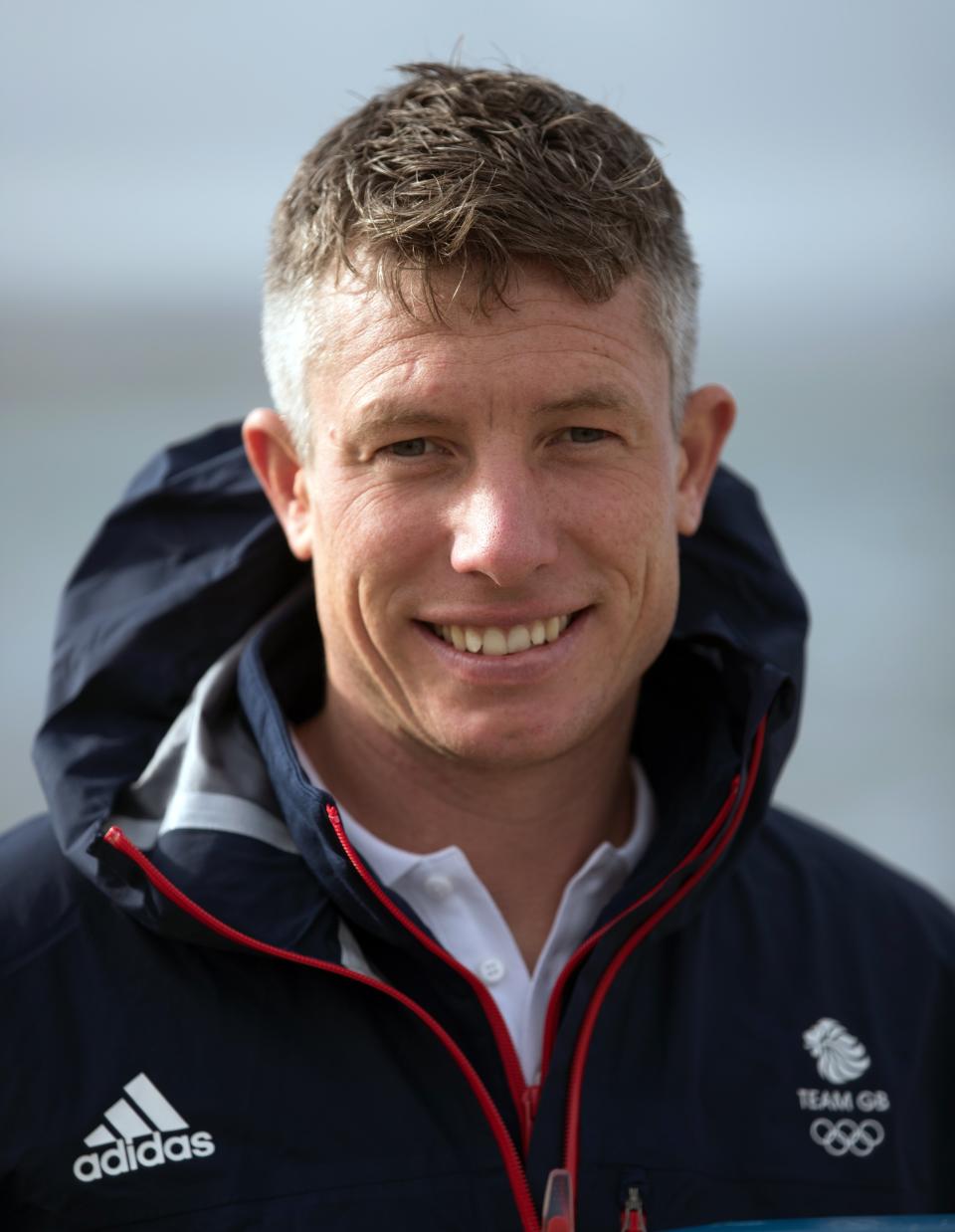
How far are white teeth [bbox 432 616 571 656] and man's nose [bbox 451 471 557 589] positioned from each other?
0.23 ft

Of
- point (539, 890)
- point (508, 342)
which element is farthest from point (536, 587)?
point (539, 890)

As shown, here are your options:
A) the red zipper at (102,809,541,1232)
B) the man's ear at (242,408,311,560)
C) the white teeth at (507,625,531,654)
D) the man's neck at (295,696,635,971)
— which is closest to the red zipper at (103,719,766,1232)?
the red zipper at (102,809,541,1232)

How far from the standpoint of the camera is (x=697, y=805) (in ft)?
5.75

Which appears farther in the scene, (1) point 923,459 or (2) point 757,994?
(1) point 923,459

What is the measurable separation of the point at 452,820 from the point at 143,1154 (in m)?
0.51

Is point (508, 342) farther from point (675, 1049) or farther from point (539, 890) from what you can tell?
point (675, 1049)

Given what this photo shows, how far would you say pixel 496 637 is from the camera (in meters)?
1.63

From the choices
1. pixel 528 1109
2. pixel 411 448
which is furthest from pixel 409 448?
pixel 528 1109

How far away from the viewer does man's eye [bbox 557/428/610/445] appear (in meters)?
1.63

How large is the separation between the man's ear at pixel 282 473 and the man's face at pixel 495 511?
5cm

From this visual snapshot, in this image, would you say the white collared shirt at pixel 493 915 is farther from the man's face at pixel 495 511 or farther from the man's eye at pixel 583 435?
the man's eye at pixel 583 435

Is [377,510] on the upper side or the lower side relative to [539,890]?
upper

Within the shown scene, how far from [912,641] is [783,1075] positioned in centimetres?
414

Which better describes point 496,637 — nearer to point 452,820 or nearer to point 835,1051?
point 452,820
